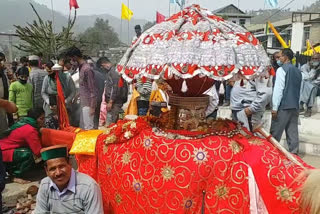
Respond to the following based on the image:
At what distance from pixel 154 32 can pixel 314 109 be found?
231 inches

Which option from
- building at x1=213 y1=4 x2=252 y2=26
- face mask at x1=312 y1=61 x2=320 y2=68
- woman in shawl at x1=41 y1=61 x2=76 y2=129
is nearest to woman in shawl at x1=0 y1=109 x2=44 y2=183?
woman in shawl at x1=41 y1=61 x2=76 y2=129

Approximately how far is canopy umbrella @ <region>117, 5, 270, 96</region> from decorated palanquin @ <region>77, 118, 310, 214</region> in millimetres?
448

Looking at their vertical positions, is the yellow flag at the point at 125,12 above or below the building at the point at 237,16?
below

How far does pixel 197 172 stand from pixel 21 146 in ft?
8.69

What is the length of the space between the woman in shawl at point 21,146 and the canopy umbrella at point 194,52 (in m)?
2.09

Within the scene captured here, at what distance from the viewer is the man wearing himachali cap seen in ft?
6.88

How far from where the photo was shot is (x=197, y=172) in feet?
6.64

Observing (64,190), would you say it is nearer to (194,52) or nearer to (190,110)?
(190,110)

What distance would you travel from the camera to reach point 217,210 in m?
1.98

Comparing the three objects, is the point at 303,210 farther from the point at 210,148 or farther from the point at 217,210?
the point at 210,148

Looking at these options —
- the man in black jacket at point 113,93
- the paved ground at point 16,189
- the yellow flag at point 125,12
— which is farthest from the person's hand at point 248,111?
the yellow flag at point 125,12

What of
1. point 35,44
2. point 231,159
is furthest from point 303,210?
point 35,44

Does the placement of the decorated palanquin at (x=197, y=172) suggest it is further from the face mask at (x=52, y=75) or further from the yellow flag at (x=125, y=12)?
the yellow flag at (x=125, y=12)

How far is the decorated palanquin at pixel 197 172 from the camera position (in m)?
1.89
